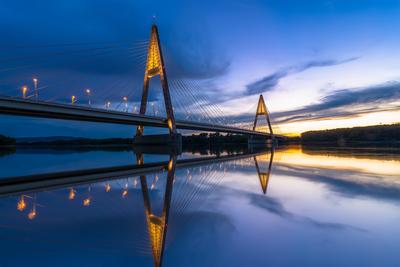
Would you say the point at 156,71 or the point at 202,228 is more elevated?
the point at 156,71

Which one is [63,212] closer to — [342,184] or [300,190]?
[300,190]

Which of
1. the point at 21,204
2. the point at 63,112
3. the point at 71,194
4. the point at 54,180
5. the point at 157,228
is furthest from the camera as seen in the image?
the point at 63,112

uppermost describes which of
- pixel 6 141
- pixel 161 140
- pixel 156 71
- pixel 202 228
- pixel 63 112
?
pixel 156 71

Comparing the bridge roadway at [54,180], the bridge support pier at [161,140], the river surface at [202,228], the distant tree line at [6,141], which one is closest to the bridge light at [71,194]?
the river surface at [202,228]

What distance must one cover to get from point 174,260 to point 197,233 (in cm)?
87

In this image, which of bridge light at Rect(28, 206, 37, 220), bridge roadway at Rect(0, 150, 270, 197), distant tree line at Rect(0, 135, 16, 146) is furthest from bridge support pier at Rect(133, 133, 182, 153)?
distant tree line at Rect(0, 135, 16, 146)

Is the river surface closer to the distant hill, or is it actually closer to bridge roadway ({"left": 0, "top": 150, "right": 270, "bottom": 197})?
bridge roadway ({"left": 0, "top": 150, "right": 270, "bottom": 197})

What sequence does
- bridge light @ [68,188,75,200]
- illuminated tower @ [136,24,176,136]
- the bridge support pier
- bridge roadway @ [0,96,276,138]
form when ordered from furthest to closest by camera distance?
the bridge support pier
illuminated tower @ [136,24,176,136]
bridge roadway @ [0,96,276,138]
bridge light @ [68,188,75,200]

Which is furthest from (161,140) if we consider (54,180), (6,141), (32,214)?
(6,141)

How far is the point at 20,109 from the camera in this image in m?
21.3

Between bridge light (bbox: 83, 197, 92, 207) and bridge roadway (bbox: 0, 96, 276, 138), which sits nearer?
bridge light (bbox: 83, 197, 92, 207)

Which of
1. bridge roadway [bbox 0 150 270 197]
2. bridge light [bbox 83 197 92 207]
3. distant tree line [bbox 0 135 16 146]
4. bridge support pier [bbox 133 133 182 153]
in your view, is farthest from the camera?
distant tree line [bbox 0 135 16 146]

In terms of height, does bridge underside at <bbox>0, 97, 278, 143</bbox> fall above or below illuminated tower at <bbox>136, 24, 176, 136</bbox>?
below

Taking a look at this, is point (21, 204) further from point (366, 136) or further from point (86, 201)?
point (366, 136)
